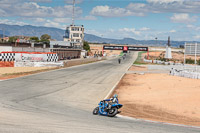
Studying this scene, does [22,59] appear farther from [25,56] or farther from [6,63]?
[6,63]

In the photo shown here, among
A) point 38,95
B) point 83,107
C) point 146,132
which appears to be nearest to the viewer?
point 146,132

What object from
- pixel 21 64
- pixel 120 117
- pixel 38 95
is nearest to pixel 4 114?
pixel 120 117

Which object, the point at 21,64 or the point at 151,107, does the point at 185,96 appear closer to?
the point at 151,107

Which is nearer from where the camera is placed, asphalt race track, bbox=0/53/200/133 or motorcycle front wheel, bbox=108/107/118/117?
asphalt race track, bbox=0/53/200/133

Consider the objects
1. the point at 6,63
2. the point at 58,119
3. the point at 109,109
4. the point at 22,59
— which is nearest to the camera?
the point at 58,119

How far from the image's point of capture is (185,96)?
68.7 feet

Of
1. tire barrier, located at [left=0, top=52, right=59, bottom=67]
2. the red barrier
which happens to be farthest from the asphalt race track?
tire barrier, located at [left=0, top=52, right=59, bottom=67]

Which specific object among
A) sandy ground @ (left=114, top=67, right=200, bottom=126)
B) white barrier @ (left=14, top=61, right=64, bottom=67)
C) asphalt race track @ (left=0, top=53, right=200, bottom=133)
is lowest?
sandy ground @ (left=114, top=67, right=200, bottom=126)

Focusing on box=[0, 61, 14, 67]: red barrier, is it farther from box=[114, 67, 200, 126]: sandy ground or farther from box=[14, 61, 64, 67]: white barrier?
box=[114, 67, 200, 126]: sandy ground

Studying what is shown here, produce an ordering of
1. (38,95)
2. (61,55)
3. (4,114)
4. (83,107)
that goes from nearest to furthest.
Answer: (4,114), (83,107), (38,95), (61,55)

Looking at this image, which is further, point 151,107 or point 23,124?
point 151,107

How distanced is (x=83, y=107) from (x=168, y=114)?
522 cm

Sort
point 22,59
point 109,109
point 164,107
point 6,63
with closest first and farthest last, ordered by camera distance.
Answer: point 109,109 < point 164,107 < point 6,63 < point 22,59

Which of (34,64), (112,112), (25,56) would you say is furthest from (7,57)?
(112,112)
